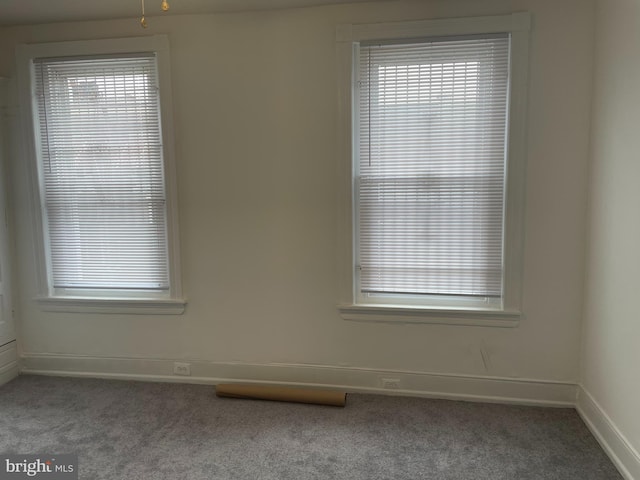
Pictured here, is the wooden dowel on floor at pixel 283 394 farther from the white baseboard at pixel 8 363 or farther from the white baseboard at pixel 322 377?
the white baseboard at pixel 8 363

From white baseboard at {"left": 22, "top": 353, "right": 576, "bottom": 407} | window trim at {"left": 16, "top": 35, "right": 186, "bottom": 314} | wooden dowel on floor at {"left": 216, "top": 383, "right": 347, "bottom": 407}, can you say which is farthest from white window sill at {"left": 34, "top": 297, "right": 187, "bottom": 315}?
wooden dowel on floor at {"left": 216, "top": 383, "right": 347, "bottom": 407}

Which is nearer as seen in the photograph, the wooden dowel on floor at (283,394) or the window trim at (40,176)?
the wooden dowel on floor at (283,394)

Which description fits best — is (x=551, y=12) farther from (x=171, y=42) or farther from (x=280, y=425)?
(x=280, y=425)

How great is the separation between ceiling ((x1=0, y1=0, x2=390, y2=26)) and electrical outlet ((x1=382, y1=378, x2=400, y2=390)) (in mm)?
2478

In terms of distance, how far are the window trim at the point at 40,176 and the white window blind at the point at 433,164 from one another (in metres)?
1.30

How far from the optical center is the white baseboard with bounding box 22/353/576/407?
2.62 meters

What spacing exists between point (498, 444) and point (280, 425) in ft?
4.07

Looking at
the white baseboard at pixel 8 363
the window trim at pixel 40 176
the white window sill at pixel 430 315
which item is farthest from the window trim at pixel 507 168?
the white baseboard at pixel 8 363

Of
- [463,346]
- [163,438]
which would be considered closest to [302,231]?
[463,346]

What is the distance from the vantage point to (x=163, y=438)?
2.32 metres

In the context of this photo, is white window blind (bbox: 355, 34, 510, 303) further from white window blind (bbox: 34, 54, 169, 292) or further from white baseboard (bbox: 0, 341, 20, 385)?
white baseboard (bbox: 0, 341, 20, 385)

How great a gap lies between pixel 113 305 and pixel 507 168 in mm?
2888

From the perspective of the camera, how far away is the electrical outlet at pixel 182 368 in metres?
2.98

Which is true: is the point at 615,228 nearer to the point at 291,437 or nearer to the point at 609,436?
the point at 609,436
